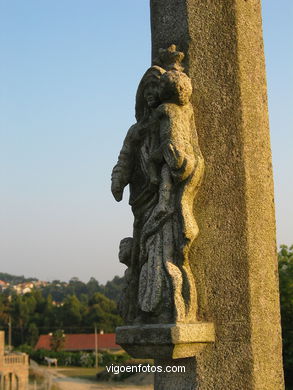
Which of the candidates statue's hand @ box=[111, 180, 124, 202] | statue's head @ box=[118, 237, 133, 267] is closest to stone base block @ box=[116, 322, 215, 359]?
statue's head @ box=[118, 237, 133, 267]

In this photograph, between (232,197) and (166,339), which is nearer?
(166,339)

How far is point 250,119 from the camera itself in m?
4.50

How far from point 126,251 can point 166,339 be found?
35.0 inches

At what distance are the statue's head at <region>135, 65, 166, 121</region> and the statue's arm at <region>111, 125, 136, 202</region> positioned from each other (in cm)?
24

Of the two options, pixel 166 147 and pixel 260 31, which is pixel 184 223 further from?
pixel 260 31

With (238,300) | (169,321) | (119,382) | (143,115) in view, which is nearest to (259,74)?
(143,115)

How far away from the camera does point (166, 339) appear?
3.83 m

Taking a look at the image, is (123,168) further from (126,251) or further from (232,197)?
(232,197)

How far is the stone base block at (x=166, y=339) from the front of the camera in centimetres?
383

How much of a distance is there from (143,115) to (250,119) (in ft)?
2.88

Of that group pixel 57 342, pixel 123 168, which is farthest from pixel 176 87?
pixel 57 342

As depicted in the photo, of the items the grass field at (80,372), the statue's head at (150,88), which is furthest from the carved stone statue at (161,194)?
the grass field at (80,372)

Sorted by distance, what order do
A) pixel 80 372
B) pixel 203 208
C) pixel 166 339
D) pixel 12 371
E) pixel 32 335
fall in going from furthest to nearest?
pixel 32 335, pixel 80 372, pixel 12 371, pixel 203 208, pixel 166 339

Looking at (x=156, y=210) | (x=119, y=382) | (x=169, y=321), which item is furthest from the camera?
(x=119, y=382)
